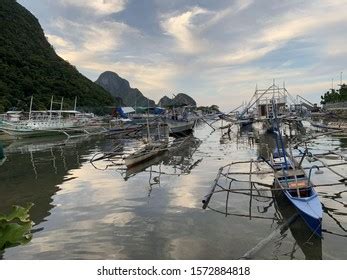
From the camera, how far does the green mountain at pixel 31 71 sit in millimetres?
85812

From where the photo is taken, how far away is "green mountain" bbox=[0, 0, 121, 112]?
85812mm

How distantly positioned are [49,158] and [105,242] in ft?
80.4

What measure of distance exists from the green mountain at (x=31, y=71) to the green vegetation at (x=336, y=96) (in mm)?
69742

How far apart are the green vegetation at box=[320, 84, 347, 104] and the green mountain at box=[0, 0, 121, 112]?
6974 centimetres

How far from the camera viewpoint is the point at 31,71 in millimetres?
97625

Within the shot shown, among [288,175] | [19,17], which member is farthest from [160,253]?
[19,17]

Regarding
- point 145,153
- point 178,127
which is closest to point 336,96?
point 178,127

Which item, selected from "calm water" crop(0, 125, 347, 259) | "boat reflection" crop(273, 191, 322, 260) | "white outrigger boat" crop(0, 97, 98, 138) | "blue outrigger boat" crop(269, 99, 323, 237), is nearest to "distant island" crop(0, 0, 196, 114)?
"white outrigger boat" crop(0, 97, 98, 138)

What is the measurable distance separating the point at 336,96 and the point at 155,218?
4492 inches

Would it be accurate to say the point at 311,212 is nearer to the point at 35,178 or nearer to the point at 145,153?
the point at 35,178

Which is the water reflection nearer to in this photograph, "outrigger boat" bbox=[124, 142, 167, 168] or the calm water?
the calm water
